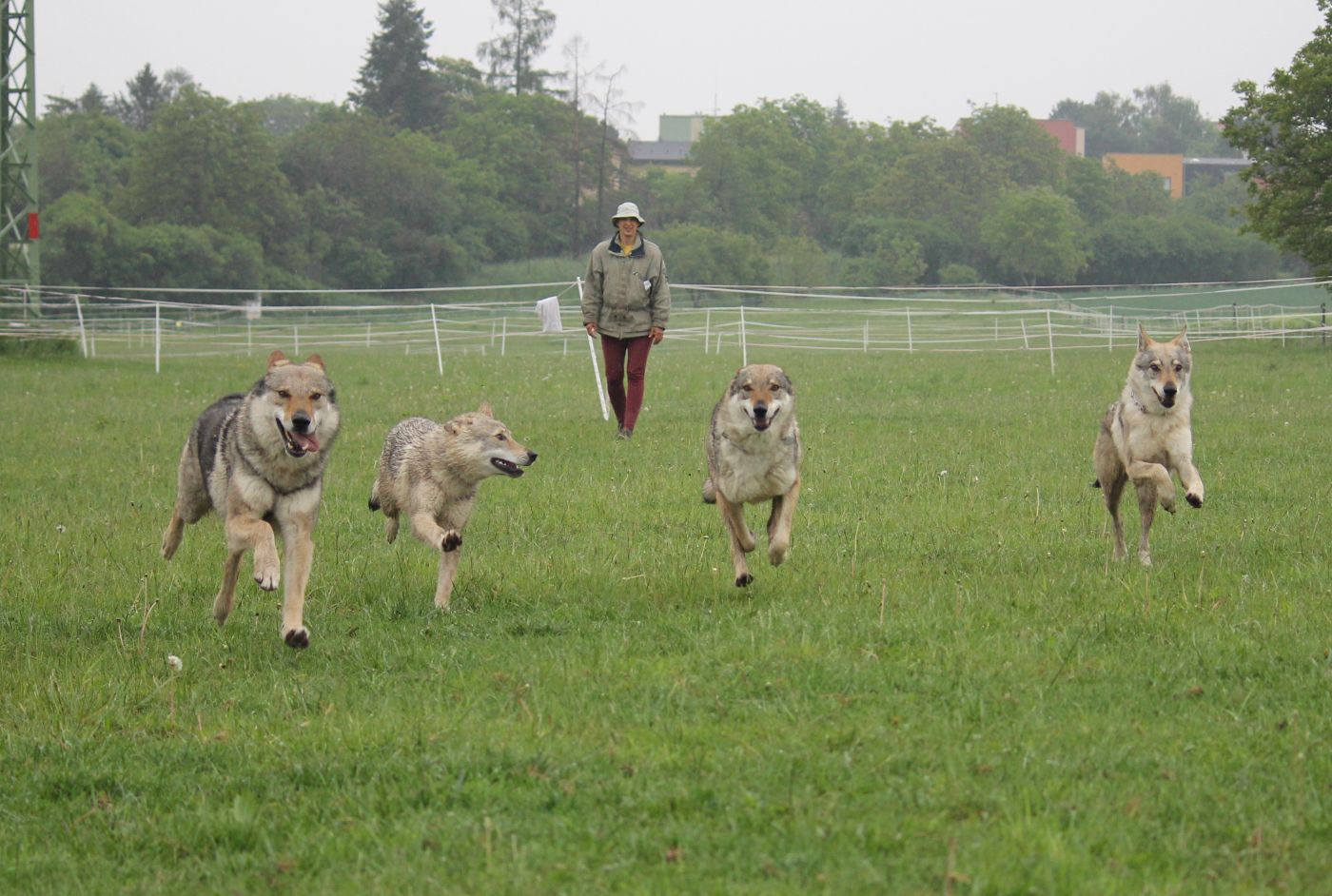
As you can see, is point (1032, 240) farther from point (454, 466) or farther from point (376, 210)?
point (454, 466)

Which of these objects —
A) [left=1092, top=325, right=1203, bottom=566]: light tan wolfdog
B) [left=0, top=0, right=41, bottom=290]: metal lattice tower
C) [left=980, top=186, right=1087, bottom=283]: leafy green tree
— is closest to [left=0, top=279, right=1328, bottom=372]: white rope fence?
[left=0, top=0, right=41, bottom=290]: metal lattice tower

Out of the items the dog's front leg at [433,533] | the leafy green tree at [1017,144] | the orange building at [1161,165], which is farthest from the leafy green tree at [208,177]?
the orange building at [1161,165]

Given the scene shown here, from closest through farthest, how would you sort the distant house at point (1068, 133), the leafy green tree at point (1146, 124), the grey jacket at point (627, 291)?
the grey jacket at point (627, 291) < the distant house at point (1068, 133) < the leafy green tree at point (1146, 124)

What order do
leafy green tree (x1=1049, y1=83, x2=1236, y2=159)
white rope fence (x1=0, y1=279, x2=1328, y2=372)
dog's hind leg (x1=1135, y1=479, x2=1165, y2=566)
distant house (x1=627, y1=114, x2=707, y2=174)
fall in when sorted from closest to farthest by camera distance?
dog's hind leg (x1=1135, y1=479, x2=1165, y2=566) → white rope fence (x1=0, y1=279, x2=1328, y2=372) → distant house (x1=627, y1=114, x2=707, y2=174) → leafy green tree (x1=1049, y1=83, x2=1236, y2=159)

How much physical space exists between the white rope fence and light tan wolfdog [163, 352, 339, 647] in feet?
72.5

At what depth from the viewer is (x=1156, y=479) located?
25.9 feet

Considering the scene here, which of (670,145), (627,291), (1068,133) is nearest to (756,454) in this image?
(627,291)

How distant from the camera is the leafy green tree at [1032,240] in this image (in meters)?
74.2

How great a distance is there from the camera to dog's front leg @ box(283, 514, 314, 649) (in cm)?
602

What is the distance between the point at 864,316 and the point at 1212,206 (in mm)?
53148

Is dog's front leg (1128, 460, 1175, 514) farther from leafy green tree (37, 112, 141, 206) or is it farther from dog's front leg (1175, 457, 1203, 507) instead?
leafy green tree (37, 112, 141, 206)

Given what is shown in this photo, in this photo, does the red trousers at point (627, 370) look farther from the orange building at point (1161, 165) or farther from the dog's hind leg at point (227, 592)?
the orange building at point (1161, 165)

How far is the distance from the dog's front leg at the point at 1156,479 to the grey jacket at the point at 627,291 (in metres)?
6.25

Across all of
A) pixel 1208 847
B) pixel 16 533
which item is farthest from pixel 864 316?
pixel 1208 847
